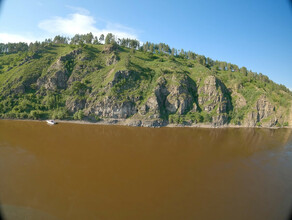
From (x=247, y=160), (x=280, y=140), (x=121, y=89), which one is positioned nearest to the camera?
(x=247, y=160)

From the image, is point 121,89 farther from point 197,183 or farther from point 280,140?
point 280,140

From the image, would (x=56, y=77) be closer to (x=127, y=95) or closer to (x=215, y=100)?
(x=127, y=95)

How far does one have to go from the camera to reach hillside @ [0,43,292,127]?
200 feet

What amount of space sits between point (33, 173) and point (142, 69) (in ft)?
219

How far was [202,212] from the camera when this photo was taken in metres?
16.8

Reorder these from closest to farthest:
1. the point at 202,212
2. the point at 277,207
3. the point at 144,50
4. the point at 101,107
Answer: the point at 202,212, the point at 277,207, the point at 101,107, the point at 144,50

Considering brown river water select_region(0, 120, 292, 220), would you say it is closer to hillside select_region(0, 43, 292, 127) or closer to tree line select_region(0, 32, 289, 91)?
hillside select_region(0, 43, 292, 127)

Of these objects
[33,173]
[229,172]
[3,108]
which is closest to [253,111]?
[229,172]

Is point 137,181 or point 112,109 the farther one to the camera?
point 112,109

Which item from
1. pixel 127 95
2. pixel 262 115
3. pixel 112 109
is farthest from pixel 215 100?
pixel 112 109

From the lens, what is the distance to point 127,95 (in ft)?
213

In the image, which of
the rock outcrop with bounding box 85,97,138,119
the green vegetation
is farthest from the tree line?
the rock outcrop with bounding box 85,97,138,119

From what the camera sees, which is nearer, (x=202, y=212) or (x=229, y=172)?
(x=202, y=212)

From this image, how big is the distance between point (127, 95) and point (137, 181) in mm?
47401
